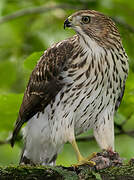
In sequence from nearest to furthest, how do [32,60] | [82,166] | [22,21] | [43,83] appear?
[82,166]
[32,60]
[43,83]
[22,21]

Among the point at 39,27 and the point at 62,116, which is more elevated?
the point at 39,27

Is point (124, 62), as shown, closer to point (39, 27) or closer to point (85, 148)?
point (85, 148)

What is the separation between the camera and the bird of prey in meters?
5.55

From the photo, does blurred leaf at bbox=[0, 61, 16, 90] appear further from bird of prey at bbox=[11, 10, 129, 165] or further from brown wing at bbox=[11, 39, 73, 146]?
bird of prey at bbox=[11, 10, 129, 165]

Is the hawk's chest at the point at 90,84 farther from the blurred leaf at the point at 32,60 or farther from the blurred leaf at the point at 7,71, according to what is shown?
the blurred leaf at the point at 7,71

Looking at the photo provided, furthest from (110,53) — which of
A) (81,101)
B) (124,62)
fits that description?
(81,101)

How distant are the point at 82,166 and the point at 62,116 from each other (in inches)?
48.2

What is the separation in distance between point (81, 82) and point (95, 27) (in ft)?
2.01

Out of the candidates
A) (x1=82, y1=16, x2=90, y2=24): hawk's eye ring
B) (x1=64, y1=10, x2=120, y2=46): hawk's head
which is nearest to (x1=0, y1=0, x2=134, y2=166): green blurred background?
(x1=64, y1=10, x2=120, y2=46): hawk's head

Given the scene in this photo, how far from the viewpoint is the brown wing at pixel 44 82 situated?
18.5ft

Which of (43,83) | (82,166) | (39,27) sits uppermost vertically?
(39,27)

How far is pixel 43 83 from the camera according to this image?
587 centimetres

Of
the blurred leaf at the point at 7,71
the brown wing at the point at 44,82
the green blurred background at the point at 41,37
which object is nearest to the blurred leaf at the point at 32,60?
the brown wing at the point at 44,82

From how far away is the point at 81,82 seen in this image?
5.52 m
